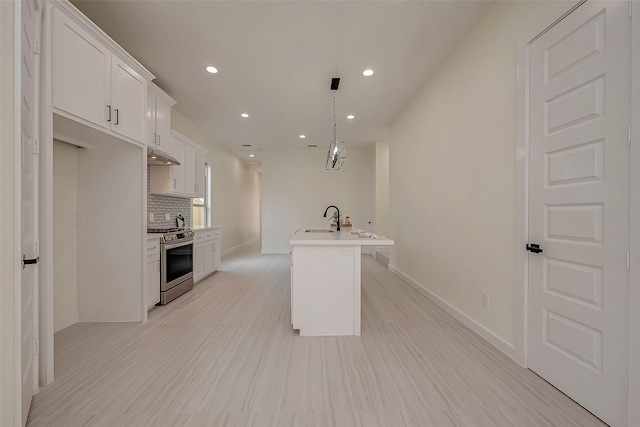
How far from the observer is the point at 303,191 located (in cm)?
765

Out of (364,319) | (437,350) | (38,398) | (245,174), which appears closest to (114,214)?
(38,398)

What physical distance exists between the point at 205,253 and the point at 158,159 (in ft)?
6.16

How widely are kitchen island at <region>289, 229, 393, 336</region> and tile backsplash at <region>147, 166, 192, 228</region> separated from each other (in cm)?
269

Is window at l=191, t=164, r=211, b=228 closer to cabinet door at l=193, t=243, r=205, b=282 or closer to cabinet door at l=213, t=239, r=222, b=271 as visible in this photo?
cabinet door at l=213, t=239, r=222, b=271

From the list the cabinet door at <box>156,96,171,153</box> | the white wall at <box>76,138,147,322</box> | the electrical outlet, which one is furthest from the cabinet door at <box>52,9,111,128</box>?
the electrical outlet

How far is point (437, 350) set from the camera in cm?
221

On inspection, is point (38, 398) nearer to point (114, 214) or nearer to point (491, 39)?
point (114, 214)

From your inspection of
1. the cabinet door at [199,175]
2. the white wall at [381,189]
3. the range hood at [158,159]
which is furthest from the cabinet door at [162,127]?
the white wall at [381,189]

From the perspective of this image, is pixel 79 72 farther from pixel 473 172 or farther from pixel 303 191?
pixel 303 191

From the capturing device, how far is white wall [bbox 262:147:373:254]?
761 cm

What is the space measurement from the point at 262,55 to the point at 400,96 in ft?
7.05

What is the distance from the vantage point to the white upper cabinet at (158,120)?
321 cm

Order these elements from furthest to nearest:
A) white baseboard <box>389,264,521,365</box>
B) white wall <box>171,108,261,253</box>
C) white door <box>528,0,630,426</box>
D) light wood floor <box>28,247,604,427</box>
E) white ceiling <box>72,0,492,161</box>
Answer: white wall <box>171,108,261,253</box> < white ceiling <box>72,0,492,161</box> < white baseboard <box>389,264,521,365</box> < light wood floor <box>28,247,604,427</box> < white door <box>528,0,630,426</box>
